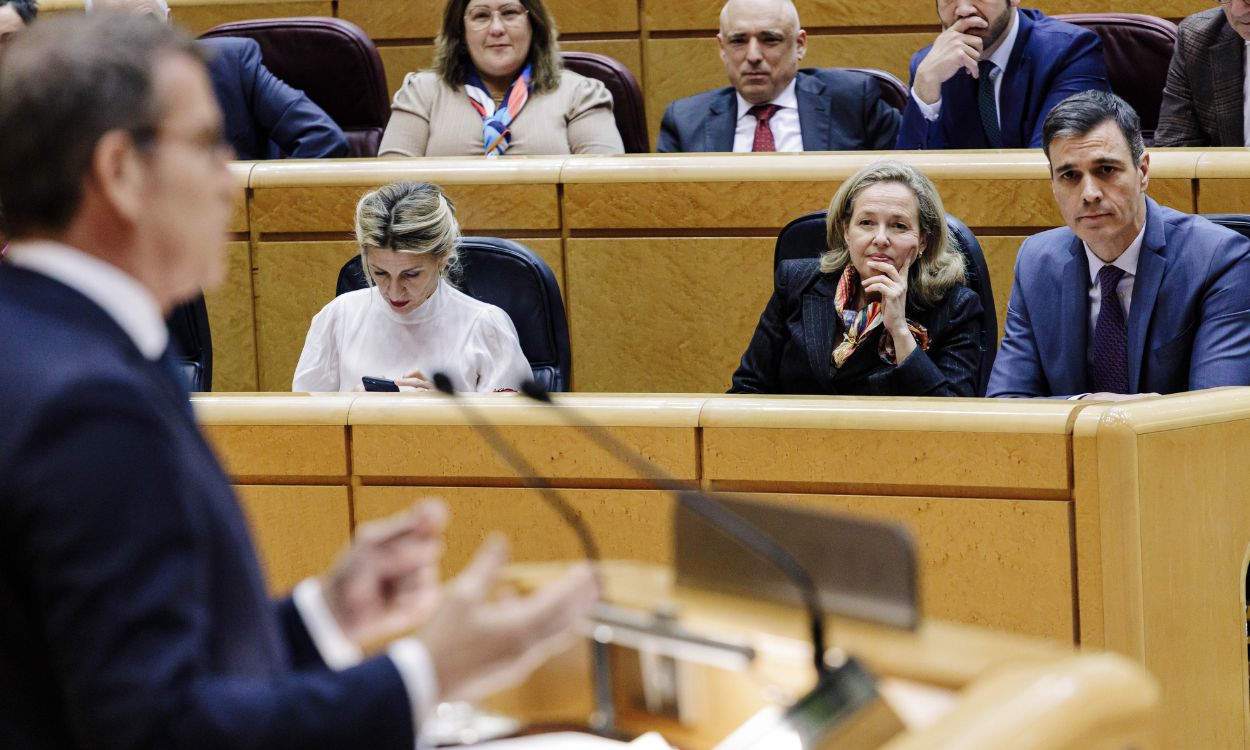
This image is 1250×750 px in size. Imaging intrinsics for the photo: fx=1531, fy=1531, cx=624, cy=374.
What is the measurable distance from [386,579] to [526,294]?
5.60 ft

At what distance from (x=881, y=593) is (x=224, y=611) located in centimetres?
33

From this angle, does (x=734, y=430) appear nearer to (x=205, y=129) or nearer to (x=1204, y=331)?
(x=1204, y=331)

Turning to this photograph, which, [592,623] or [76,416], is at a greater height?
[76,416]

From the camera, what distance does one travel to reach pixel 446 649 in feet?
2.19

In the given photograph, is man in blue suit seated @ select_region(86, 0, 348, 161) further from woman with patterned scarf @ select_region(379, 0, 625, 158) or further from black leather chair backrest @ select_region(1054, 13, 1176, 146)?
black leather chair backrest @ select_region(1054, 13, 1176, 146)

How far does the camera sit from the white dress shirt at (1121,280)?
6.84ft

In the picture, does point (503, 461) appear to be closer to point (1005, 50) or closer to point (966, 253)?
point (966, 253)

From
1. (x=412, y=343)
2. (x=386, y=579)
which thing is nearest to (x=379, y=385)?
(x=412, y=343)

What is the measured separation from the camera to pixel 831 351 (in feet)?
7.26

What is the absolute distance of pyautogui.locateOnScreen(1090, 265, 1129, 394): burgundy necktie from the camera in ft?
6.78

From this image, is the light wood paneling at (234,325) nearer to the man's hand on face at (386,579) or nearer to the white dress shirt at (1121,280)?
the white dress shirt at (1121,280)

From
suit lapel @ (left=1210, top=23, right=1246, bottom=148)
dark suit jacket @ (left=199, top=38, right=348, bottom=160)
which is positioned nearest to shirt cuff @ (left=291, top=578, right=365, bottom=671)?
suit lapel @ (left=1210, top=23, right=1246, bottom=148)

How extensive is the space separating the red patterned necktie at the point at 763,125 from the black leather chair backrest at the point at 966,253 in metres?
0.54

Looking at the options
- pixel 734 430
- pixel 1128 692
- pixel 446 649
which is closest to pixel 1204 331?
pixel 734 430
